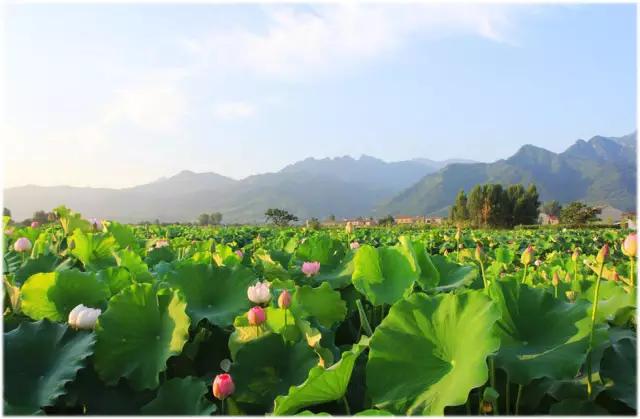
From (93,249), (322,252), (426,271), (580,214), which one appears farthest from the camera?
(580,214)

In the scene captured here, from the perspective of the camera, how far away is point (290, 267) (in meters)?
1.64

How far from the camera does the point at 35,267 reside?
152 centimetres

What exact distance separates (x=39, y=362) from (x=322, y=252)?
2.82 feet

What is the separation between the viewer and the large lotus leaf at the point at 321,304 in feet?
3.70

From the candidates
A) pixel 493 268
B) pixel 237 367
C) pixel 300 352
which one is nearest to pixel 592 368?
pixel 300 352

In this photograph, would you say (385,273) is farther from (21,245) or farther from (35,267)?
(21,245)

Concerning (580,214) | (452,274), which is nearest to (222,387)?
(452,274)

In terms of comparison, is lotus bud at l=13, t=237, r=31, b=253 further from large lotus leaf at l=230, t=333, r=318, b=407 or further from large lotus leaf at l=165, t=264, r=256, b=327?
large lotus leaf at l=230, t=333, r=318, b=407

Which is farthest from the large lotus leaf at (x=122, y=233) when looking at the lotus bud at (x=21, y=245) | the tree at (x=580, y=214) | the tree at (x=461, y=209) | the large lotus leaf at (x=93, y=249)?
the tree at (x=461, y=209)

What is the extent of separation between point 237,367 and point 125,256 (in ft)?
2.34

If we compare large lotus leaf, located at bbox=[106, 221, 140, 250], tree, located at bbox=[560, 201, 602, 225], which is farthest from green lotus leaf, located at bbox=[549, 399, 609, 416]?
tree, located at bbox=[560, 201, 602, 225]

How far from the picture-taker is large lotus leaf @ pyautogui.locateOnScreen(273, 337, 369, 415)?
744mm

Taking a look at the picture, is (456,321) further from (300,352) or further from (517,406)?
(300,352)

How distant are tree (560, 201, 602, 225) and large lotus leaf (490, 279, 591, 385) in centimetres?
4514
